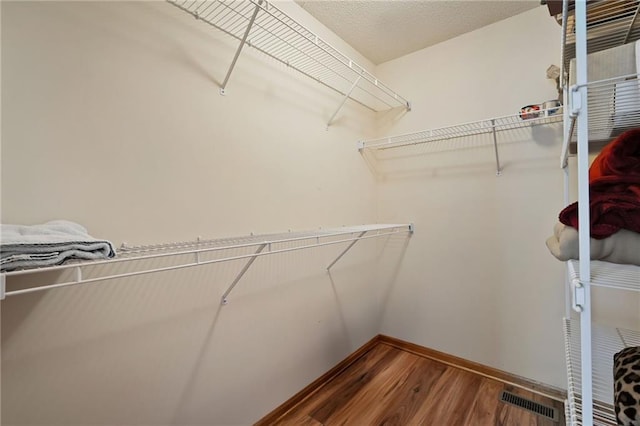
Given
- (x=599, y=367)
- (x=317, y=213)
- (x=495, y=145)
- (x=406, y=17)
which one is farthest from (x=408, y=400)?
(x=406, y=17)

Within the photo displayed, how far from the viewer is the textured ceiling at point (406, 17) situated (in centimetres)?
162

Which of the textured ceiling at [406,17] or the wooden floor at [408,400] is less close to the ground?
the textured ceiling at [406,17]

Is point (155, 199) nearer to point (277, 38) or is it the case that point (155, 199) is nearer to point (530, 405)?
point (277, 38)

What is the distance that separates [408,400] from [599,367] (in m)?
0.93

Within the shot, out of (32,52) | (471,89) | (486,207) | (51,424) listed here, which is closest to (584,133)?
(486,207)

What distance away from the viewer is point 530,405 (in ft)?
5.01

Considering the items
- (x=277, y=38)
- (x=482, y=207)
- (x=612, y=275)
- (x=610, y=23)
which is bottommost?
(x=612, y=275)

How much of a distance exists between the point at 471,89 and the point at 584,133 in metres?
1.40

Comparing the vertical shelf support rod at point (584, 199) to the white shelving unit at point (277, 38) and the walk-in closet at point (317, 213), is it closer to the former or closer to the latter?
the walk-in closet at point (317, 213)

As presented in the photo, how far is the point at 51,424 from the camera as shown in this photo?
832 millimetres

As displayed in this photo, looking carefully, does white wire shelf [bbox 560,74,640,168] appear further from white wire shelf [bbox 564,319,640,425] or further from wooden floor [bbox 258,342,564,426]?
wooden floor [bbox 258,342,564,426]

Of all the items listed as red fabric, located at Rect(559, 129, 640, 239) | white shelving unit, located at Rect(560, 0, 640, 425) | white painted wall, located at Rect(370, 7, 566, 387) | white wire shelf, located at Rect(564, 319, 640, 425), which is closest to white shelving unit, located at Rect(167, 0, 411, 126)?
white painted wall, located at Rect(370, 7, 566, 387)

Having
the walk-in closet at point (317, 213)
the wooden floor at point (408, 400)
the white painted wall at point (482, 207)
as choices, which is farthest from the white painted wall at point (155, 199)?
→ the white painted wall at point (482, 207)

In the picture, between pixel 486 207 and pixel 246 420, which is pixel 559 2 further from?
pixel 246 420
